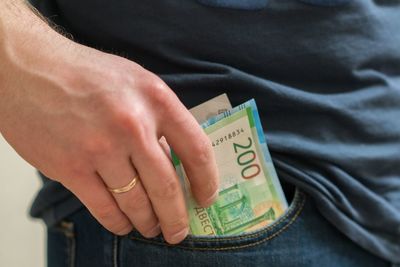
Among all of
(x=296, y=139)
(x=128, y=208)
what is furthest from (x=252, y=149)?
(x=128, y=208)

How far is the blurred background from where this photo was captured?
1190 millimetres

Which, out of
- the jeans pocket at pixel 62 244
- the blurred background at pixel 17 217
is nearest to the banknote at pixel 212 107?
the jeans pocket at pixel 62 244

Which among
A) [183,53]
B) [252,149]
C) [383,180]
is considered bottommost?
[383,180]

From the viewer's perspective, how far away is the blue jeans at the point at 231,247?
2.15 ft

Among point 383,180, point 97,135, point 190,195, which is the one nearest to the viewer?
point 97,135

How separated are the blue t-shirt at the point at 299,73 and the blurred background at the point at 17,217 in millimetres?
505

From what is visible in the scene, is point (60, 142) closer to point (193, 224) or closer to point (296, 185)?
point (193, 224)

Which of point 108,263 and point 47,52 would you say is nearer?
point 47,52

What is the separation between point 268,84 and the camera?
2.23 ft

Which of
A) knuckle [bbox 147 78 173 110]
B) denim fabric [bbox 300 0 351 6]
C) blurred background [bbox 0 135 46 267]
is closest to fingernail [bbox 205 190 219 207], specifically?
knuckle [bbox 147 78 173 110]

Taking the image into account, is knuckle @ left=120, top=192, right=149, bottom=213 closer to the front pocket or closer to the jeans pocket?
the front pocket

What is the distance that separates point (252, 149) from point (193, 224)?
126mm

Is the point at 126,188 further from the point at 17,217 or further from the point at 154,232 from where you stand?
the point at 17,217

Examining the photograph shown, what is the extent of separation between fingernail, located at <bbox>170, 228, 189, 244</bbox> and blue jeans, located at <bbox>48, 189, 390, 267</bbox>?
0.02 meters
